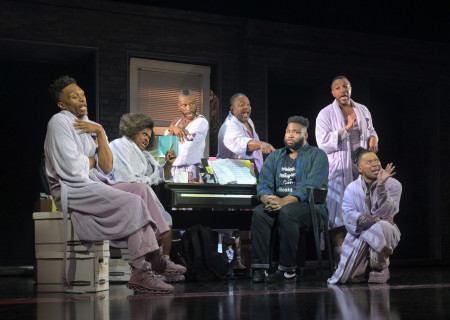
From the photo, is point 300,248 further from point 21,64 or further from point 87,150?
point 21,64

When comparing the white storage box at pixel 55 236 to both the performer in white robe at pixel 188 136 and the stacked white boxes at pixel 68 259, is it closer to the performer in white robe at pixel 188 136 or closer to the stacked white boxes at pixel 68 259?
the stacked white boxes at pixel 68 259

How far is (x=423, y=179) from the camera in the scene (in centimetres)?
924

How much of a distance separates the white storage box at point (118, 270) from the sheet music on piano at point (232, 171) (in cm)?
119

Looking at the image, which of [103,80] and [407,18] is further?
[407,18]

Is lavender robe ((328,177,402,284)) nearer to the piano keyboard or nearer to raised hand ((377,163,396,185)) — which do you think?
raised hand ((377,163,396,185))

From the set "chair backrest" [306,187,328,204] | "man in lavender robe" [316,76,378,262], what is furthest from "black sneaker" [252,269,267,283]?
"man in lavender robe" [316,76,378,262]

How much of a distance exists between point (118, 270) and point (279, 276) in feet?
4.11

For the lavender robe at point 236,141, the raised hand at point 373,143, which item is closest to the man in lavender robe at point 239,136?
the lavender robe at point 236,141

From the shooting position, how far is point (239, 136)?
684cm

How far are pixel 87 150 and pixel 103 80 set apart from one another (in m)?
2.93

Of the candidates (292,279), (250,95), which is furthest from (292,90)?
(292,279)

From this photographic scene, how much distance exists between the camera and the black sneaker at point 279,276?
5430 mm

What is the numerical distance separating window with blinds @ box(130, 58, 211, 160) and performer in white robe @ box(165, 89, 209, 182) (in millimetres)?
570

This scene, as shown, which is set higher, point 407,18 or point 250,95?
point 407,18
